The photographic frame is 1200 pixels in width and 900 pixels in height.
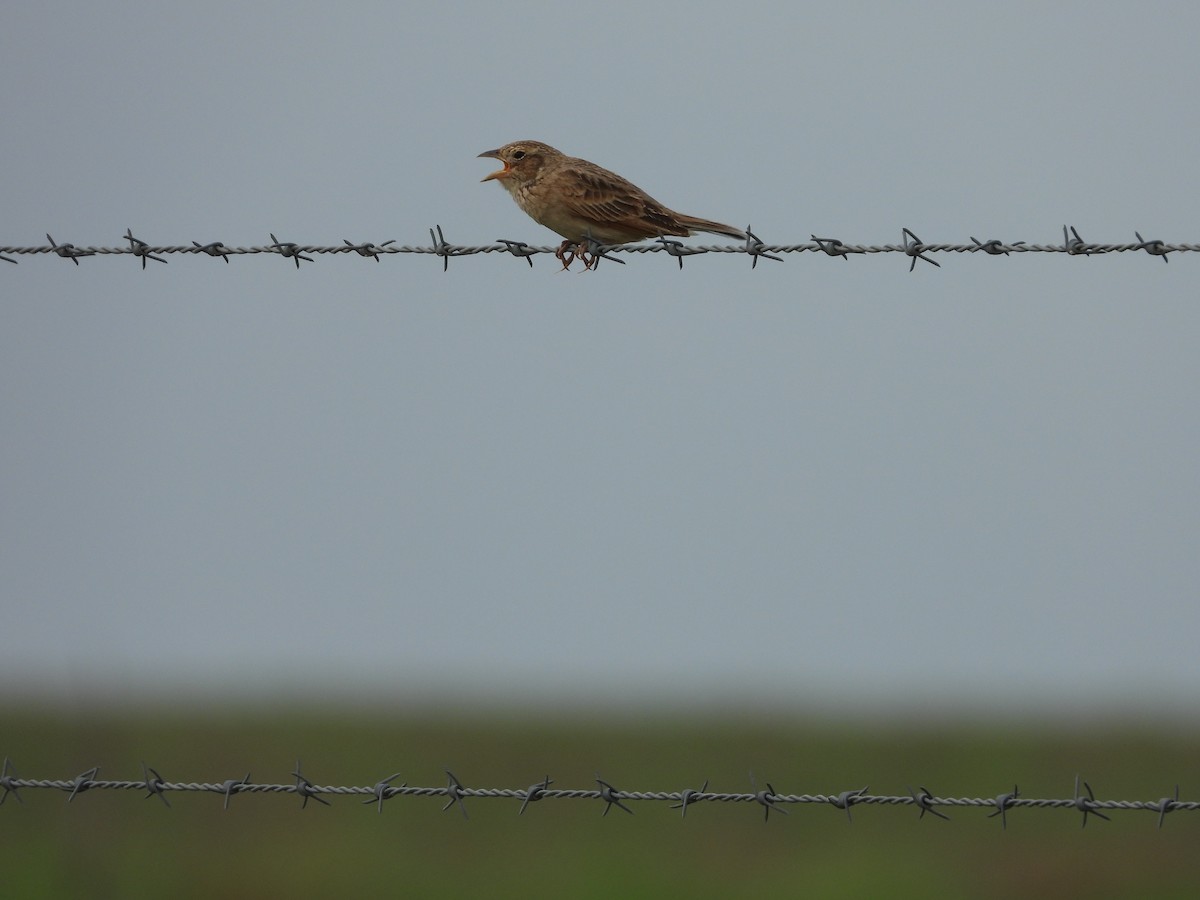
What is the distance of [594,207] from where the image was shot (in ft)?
27.2

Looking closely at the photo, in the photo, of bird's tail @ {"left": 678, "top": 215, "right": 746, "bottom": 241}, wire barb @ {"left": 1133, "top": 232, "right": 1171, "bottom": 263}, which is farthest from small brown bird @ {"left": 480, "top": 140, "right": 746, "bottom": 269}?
wire barb @ {"left": 1133, "top": 232, "right": 1171, "bottom": 263}

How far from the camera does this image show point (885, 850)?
18047mm

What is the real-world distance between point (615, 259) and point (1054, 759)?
65.9ft

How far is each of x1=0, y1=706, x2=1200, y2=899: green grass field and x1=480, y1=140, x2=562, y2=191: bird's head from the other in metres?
9.01

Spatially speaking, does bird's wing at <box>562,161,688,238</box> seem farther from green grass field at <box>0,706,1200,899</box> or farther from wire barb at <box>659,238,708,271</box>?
green grass field at <box>0,706,1200,899</box>

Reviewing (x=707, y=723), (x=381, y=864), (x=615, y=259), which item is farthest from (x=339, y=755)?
(x=615, y=259)

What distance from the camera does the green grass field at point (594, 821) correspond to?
650 inches

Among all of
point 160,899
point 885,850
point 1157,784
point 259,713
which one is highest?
point 259,713

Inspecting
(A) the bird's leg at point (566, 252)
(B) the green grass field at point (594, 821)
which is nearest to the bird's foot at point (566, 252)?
(A) the bird's leg at point (566, 252)

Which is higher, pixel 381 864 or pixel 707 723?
pixel 707 723

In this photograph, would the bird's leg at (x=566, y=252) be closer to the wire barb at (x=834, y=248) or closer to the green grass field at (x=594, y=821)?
the wire barb at (x=834, y=248)

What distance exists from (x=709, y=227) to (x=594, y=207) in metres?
0.59

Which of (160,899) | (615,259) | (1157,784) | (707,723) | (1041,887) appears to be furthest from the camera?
(707,723)

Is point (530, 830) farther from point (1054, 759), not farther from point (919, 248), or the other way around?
point (919, 248)
